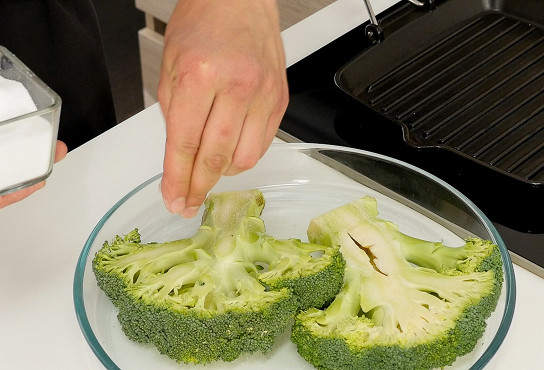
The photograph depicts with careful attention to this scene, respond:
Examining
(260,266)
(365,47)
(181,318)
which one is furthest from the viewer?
(365,47)

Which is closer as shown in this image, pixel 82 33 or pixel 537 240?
pixel 537 240

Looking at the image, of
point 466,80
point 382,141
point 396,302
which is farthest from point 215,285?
point 466,80

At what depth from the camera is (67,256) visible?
103cm

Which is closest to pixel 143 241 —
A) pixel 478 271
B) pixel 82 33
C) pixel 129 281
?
pixel 129 281

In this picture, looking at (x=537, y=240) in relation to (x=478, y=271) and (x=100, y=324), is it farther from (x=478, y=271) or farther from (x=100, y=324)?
(x=100, y=324)

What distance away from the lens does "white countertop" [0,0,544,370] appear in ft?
2.96

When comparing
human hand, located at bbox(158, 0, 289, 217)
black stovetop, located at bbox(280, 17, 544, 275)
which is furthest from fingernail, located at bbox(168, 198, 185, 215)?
black stovetop, located at bbox(280, 17, 544, 275)

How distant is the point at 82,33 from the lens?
144 cm

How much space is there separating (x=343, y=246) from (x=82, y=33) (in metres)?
0.75

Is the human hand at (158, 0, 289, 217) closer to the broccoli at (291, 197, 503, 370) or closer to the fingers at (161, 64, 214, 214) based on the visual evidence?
the fingers at (161, 64, 214, 214)

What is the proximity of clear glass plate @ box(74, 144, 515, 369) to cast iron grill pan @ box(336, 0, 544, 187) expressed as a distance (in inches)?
3.1

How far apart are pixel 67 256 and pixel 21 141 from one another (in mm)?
279

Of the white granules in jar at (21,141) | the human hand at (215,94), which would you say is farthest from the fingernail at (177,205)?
the white granules in jar at (21,141)

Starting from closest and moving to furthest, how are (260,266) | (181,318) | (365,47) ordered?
(181,318) < (260,266) < (365,47)
